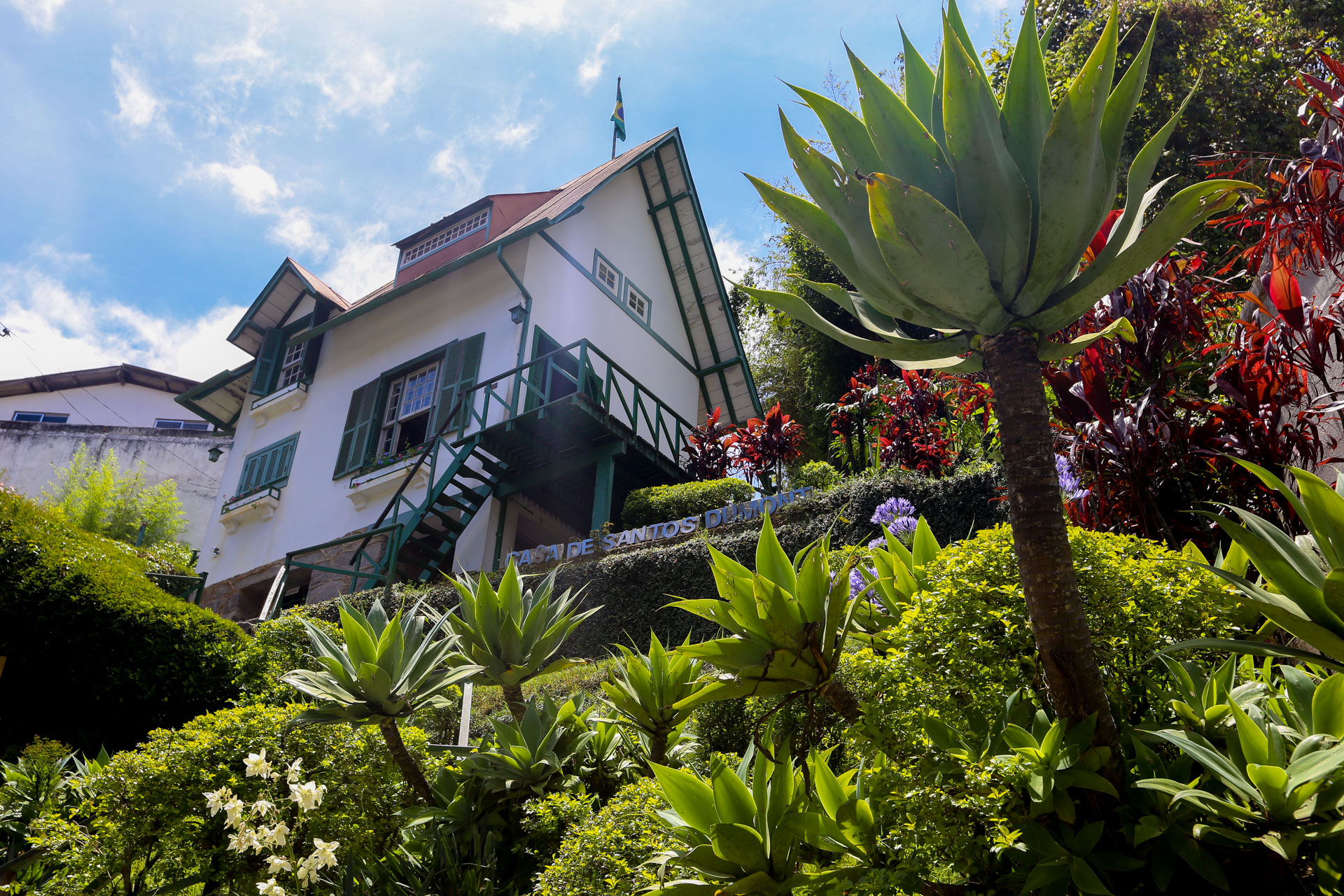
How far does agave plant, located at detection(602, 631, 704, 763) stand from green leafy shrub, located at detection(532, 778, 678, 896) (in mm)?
397

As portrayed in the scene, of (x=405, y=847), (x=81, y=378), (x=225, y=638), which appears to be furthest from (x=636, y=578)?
(x=81, y=378)

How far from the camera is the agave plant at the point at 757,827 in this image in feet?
6.72

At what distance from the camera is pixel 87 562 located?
7.52m

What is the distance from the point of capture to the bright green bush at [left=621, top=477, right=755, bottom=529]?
447 inches

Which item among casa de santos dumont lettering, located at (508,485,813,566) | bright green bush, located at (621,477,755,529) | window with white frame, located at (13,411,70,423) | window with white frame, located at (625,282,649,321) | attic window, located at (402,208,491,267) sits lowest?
casa de santos dumont lettering, located at (508,485,813,566)

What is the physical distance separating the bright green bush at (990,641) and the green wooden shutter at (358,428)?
45.3 ft

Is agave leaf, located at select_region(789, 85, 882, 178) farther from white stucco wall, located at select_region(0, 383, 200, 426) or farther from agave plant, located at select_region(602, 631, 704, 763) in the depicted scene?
white stucco wall, located at select_region(0, 383, 200, 426)

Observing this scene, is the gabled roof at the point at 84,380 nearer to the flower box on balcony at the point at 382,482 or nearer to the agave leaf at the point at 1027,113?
the flower box on balcony at the point at 382,482

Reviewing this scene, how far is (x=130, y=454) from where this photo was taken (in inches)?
917

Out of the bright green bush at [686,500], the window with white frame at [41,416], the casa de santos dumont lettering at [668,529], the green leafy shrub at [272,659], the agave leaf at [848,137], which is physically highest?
the window with white frame at [41,416]

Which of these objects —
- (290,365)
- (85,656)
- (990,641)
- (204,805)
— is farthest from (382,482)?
(990,641)

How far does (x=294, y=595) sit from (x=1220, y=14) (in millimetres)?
19350

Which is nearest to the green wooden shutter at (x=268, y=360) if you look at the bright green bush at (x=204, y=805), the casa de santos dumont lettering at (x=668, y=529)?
the casa de santos dumont lettering at (x=668, y=529)

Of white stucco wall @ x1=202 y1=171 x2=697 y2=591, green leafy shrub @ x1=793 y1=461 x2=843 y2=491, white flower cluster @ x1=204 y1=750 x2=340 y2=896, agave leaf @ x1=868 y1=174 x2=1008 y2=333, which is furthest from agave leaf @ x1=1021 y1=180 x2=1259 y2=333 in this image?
white stucco wall @ x1=202 y1=171 x2=697 y2=591
